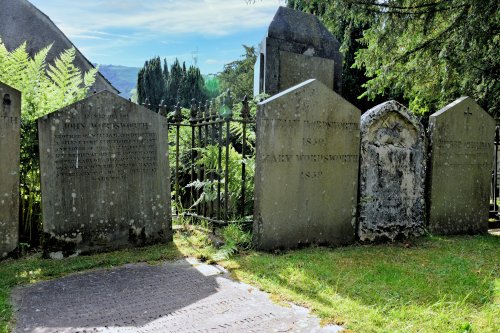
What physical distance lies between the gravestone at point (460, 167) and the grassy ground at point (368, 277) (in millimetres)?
733

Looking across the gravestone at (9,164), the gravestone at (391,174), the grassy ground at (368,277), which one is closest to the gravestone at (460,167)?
the gravestone at (391,174)

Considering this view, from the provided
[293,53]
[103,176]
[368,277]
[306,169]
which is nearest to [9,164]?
[103,176]

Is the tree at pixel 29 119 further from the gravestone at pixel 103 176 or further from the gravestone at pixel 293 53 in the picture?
the gravestone at pixel 293 53

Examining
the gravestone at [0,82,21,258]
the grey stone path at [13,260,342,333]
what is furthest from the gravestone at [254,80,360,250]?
the gravestone at [0,82,21,258]

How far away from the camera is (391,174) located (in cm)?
552

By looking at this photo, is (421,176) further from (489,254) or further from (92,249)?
(92,249)

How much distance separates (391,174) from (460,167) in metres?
1.50

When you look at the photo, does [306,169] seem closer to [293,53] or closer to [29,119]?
[29,119]

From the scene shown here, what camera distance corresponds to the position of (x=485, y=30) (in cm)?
745

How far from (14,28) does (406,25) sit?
13.6m

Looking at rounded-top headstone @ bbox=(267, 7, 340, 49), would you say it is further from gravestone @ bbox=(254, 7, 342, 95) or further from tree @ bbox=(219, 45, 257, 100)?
tree @ bbox=(219, 45, 257, 100)

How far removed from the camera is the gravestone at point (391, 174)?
539 centimetres

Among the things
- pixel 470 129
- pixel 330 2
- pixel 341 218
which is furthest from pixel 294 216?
pixel 330 2

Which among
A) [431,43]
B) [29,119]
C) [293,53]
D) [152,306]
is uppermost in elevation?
[431,43]
